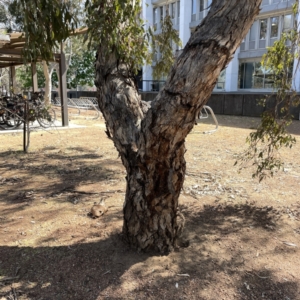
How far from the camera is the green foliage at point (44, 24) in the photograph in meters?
2.18

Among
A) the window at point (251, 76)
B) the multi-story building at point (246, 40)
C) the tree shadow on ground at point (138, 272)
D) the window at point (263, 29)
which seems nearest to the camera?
the tree shadow on ground at point (138, 272)

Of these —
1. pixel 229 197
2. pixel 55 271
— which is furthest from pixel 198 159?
pixel 55 271

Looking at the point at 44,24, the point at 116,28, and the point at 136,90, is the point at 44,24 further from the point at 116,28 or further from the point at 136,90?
the point at 136,90

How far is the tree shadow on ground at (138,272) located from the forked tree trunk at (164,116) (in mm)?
219

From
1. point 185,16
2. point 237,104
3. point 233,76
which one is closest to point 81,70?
point 185,16

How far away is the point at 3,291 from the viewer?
2.38 meters

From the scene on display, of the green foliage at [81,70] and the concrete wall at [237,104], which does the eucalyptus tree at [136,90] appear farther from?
the green foliage at [81,70]

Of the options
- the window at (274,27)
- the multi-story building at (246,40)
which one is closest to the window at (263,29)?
the multi-story building at (246,40)

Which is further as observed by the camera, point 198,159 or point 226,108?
point 226,108

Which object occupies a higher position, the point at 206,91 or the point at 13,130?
the point at 206,91

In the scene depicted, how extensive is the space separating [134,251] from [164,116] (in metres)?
1.38

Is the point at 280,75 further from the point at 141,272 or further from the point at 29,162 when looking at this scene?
the point at 29,162

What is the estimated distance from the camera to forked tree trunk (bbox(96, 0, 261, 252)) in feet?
6.73

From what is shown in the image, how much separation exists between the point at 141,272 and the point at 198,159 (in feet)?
14.2
